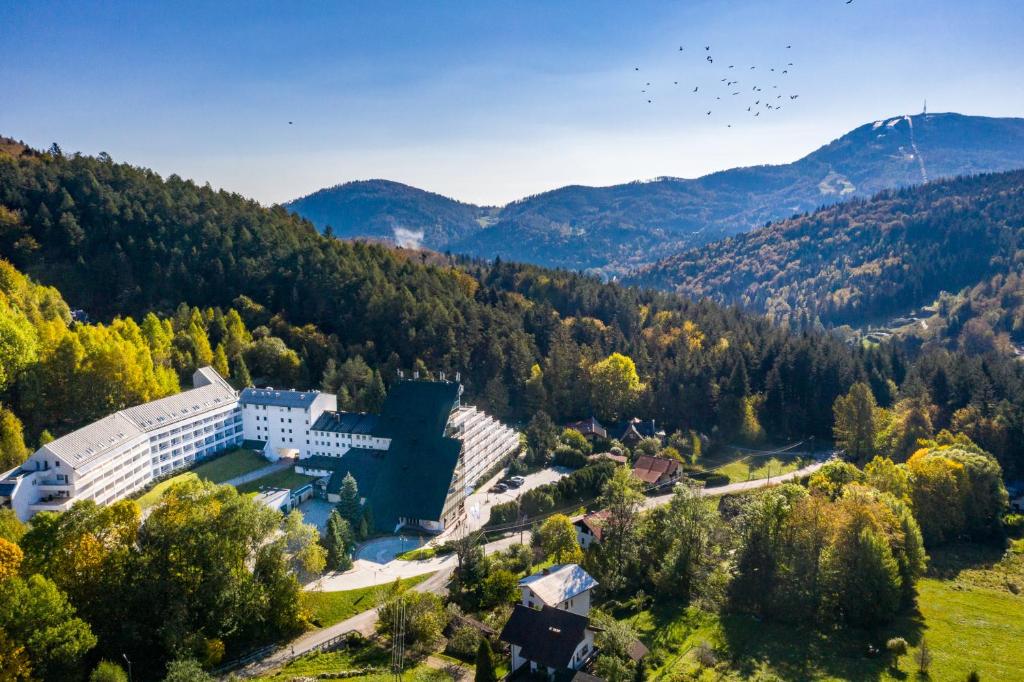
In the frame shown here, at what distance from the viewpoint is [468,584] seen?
43.2 metres

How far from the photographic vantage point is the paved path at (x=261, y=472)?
59.2 m

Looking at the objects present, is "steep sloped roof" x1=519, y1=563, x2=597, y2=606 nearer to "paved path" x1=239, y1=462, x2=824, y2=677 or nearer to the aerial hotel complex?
"paved path" x1=239, y1=462, x2=824, y2=677

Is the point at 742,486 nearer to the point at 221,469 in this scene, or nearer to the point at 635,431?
the point at 635,431

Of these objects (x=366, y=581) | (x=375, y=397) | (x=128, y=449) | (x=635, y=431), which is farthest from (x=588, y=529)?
(x=128, y=449)

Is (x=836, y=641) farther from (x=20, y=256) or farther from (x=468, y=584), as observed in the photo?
(x=20, y=256)

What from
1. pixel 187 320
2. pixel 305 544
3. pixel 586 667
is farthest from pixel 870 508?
pixel 187 320

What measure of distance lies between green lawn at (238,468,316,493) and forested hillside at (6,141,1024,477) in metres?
12.3

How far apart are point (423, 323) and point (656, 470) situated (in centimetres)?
3502

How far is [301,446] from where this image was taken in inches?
2569

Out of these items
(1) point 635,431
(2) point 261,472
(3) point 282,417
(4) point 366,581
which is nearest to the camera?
(4) point 366,581

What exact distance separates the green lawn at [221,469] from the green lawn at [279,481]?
7.00 feet

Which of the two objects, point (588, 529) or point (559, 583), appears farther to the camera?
point (588, 529)

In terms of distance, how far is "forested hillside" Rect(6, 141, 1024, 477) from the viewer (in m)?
79.1

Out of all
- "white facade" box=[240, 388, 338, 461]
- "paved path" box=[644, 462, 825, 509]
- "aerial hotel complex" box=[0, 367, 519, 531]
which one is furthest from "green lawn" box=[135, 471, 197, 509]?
"paved path" box=[644, 462, 825, 509]
